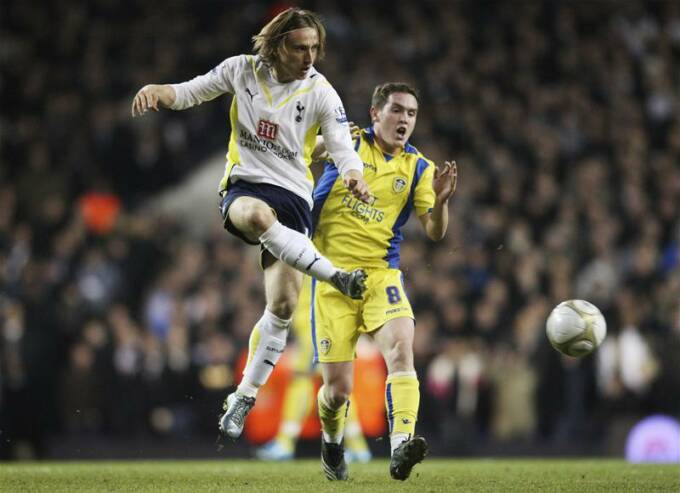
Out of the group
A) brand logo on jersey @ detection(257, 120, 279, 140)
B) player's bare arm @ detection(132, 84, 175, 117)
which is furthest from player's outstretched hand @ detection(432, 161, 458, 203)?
player's bare arm @ detection(132, 84, 175, 117)

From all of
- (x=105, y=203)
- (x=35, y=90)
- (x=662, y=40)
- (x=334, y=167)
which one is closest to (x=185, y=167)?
(x=105, y=203)

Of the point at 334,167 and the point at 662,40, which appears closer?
the point at 334,167

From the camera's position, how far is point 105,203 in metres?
16.3

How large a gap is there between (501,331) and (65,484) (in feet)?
25.1

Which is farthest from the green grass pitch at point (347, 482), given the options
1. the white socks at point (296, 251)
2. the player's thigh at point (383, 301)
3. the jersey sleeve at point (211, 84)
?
the jersey sleeve at point (211, 84)

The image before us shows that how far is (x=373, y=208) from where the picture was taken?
7.66 metres

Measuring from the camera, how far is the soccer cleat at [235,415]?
7234mm

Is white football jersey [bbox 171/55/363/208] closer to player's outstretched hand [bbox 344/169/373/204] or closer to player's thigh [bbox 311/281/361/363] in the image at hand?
player's outstretched hand [bbox 344/169/373/204]

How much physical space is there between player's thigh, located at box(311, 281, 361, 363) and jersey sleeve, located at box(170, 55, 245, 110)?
1.39 meters

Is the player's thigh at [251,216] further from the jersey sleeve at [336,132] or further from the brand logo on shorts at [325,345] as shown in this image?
the brand logo on shorts at [325,345]

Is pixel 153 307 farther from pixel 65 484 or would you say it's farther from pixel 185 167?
pixel 65 484

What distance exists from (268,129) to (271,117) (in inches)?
3.0

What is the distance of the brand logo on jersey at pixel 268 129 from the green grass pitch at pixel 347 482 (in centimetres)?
210

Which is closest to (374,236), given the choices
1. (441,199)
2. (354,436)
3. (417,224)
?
(441,199)
